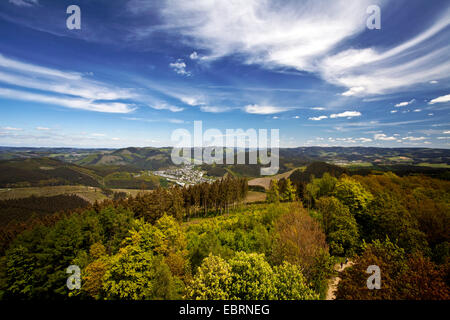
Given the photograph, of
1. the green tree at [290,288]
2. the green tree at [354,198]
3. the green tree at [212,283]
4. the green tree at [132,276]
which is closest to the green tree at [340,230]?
the green tree at [354,198]

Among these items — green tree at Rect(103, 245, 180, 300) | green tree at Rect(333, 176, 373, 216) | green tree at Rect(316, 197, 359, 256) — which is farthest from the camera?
green tree at Rect(333, 176, 373, 216)

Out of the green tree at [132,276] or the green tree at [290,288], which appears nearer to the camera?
the green tree at [290,288]

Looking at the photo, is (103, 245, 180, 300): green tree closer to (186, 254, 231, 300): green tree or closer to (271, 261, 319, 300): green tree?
(186, 254, 231, 300): green tree

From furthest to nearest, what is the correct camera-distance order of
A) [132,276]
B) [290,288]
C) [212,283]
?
1. [132,276]
2. [290,288]
3. [212,283]

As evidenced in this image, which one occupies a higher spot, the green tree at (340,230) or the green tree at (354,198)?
the green tree at (354,198)

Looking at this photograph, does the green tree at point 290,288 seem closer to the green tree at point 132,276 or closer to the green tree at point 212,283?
the green tree at point 212,283

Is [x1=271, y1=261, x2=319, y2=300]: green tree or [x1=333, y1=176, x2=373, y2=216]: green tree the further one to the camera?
[x1=333, y1=176, x2=373, y2=216]: green tree

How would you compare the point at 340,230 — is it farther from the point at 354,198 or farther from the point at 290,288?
the point at 290,288

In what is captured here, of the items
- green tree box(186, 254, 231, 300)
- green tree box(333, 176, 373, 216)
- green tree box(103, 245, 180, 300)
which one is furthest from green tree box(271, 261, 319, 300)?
green tree box(333, 176, 373, 216)

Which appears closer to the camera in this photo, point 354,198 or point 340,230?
point 340,230

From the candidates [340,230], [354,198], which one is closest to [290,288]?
[340,230]

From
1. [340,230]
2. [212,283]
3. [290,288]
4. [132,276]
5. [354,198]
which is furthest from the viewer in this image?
[354,198]

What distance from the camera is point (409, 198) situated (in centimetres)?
3450

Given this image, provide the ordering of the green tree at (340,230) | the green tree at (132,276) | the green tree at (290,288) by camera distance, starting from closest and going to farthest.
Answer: the green tree at (290,288) → the green tree at (132,276) → the green tree at (340,230)
